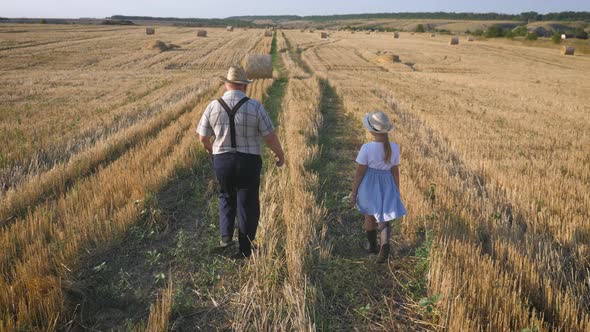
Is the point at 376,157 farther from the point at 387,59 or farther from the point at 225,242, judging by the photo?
the point at 387,59

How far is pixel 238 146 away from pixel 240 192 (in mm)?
512

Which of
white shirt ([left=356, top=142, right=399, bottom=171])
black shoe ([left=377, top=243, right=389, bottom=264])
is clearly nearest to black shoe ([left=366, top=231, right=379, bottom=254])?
black shoe ([left=377, top=243, right=389, bottom=264])

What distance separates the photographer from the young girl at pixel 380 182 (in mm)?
4055

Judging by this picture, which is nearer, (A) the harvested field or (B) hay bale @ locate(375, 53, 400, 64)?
(A) the harvested field

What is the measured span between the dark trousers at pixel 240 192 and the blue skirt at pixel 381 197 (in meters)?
1.19

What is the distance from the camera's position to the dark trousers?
166 inches

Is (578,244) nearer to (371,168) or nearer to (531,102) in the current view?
(371,168)

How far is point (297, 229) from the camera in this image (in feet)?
14.3

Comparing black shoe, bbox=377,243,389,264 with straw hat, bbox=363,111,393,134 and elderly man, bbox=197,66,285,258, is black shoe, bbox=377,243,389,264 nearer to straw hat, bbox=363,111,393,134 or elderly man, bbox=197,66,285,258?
straw hat, bbox=363,111,393,134

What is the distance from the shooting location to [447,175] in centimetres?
648

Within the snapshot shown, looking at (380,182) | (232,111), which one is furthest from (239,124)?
(380,182)

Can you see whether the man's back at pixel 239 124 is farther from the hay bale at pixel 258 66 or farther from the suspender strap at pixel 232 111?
the hay bale at pixel 258 66

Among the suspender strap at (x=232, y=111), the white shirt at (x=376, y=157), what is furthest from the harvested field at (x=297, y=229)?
the suspender strap at (x=232, y=111)

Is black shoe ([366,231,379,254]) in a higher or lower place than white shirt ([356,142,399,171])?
lower
